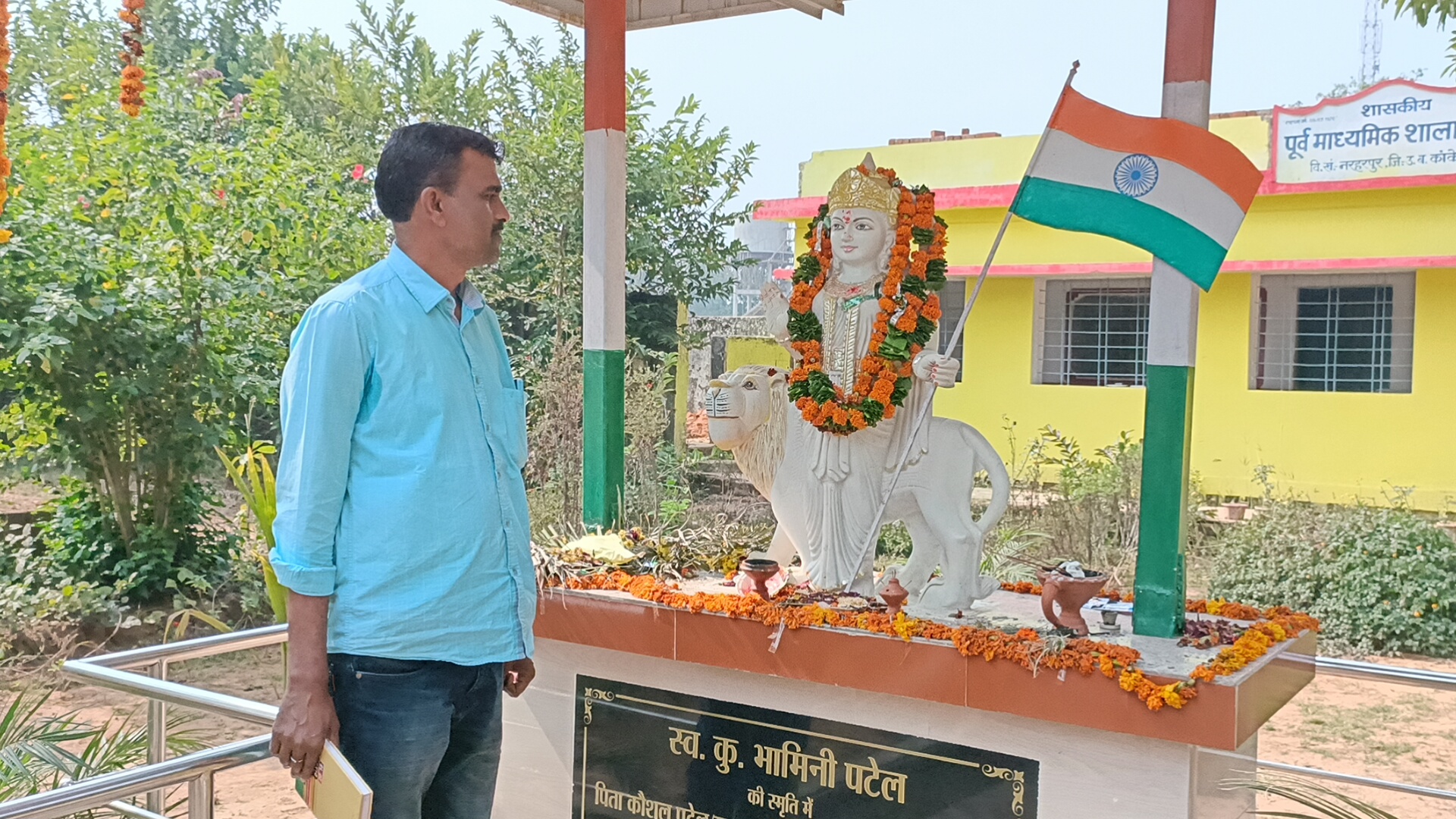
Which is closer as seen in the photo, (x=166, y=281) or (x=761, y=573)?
(x=761, y=573)

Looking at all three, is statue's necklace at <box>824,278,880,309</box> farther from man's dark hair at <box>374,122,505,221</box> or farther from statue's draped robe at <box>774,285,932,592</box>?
man's dark hair at <box>374,122,505,221</box>

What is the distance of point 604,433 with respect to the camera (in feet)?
14.8

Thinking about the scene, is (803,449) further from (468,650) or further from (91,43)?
(91,43)

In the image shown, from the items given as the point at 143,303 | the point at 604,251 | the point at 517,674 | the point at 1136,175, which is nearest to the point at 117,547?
the point at 143,303

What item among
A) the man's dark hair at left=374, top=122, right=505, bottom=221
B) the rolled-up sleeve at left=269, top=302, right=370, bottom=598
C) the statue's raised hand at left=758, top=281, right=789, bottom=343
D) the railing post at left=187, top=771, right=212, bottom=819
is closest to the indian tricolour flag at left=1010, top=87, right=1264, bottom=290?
the statue's raised hand at left=758, top=281, right=789, bottom=343

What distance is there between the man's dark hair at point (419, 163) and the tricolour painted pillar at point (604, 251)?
7.64 feet

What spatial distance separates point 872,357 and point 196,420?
5388mm

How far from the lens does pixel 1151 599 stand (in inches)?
133

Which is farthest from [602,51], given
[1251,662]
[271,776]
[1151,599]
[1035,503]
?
[1035,503]

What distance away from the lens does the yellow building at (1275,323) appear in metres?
9.81

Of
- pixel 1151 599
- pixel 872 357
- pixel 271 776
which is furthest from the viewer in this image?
pixel 271 776

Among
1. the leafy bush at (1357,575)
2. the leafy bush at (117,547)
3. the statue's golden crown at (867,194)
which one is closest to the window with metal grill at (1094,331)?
the leafy bush at (1357,575)

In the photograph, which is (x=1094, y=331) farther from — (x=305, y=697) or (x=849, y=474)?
(x=305, y=697)

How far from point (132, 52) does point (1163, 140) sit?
4.02 m
